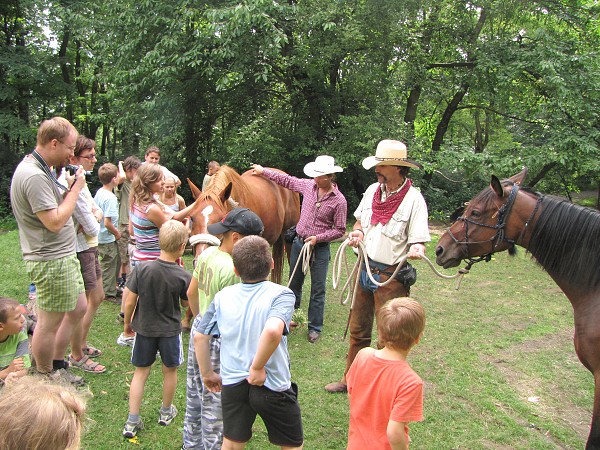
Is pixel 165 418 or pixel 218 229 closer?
pixel 218 229

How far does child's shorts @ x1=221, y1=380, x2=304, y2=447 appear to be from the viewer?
2178 mm

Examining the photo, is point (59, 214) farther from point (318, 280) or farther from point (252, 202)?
point (318, 280)

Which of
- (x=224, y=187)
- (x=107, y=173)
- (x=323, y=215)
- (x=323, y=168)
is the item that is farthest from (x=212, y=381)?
(x=107, y=173)

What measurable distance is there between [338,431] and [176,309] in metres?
1.57

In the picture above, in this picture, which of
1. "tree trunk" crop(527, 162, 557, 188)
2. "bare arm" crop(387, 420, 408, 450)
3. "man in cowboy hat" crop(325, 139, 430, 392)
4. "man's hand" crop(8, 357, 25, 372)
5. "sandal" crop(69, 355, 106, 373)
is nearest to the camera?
"bare arm" crop(387, 420, 408, 450)

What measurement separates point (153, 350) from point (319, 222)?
2448 millimetres

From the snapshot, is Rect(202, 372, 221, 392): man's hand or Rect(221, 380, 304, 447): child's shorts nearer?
Rect(221, 380, 304, 447): child's shorts

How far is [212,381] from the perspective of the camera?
242cm

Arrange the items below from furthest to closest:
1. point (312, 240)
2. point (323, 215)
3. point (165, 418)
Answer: point (323, 215)
point (312, 240)
point (165, 418)

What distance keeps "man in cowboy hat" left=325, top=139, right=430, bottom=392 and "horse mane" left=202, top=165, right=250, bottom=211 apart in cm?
131

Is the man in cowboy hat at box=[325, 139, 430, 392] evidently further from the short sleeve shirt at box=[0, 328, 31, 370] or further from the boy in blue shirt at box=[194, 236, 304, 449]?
the short sleeve shirt at box=[0, 328, 31, 370]

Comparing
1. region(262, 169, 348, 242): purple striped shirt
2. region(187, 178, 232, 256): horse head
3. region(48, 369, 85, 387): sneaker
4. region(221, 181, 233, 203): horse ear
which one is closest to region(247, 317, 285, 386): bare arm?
region(187, 178, 232, 256): horse head

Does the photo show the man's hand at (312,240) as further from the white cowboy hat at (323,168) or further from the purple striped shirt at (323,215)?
the white cowboy hat at (323,168)

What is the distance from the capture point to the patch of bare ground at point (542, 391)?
3719mm
